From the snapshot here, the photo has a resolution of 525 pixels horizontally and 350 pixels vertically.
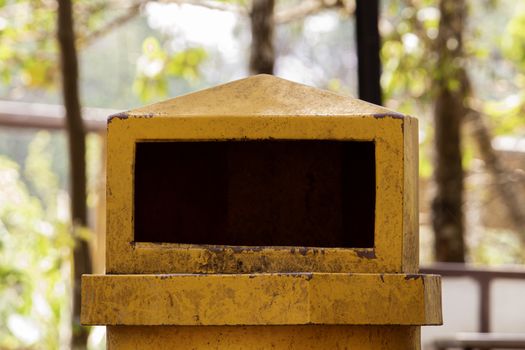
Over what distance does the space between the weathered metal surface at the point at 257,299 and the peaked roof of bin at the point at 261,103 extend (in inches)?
19.7

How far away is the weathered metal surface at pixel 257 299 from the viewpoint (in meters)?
3.04

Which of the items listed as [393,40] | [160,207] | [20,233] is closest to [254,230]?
[160,207]

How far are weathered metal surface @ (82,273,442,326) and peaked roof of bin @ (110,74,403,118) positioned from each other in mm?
499

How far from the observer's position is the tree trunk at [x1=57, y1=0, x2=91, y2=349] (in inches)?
312

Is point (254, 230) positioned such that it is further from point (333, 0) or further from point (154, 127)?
point (333, 0)

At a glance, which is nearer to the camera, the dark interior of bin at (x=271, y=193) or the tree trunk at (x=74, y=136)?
the dark interior of bin at (x=271, y=193)

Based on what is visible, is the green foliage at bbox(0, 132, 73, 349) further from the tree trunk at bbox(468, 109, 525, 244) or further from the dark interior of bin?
the tree trunk at bbox(468, 109, 525, 244)

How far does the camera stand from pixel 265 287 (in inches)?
120

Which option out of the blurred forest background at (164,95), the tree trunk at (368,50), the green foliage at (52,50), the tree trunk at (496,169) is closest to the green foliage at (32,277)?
the blurred forest background at (164,95)

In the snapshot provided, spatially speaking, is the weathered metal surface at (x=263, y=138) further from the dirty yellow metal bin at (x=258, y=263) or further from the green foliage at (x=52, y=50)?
the green foliage at (x=52, y=50)

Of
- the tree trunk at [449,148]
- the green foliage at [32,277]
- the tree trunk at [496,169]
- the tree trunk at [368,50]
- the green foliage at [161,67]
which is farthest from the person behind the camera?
the tree trunk at [496,169]

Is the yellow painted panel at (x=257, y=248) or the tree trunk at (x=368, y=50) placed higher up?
the tree trunk at (x=368, y=50)

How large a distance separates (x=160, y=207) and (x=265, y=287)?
864 millimetres

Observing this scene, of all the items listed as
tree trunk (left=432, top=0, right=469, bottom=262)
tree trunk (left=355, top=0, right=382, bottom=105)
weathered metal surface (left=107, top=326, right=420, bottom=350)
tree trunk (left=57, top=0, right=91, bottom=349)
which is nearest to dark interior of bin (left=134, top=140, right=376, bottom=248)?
weathered metal surface (left=107, top=326, right=420, bottom=350)
